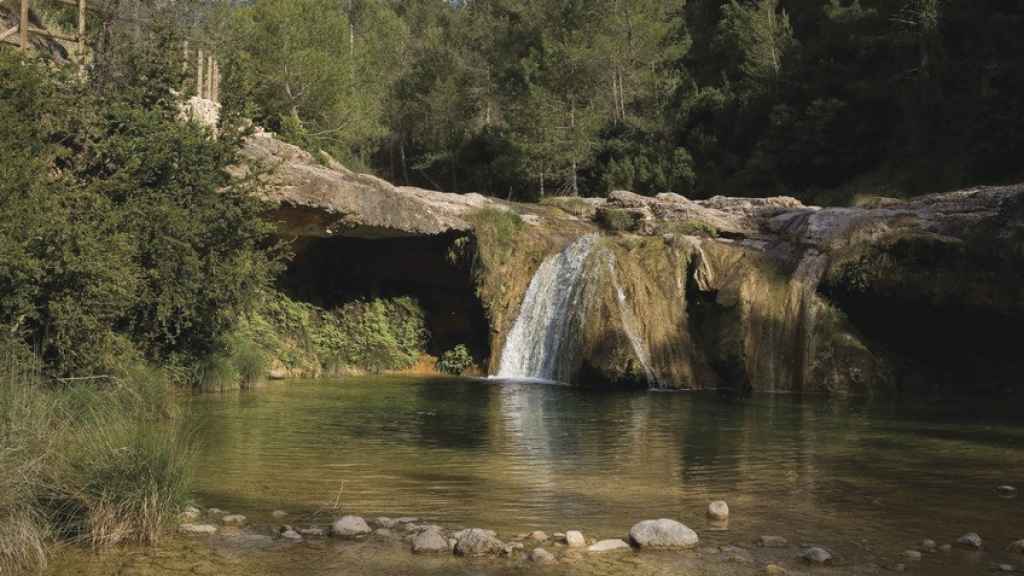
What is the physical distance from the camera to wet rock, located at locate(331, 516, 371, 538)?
25.4 ft

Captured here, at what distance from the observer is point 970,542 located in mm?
7621

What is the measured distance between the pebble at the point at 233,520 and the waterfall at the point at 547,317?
15.6 metres

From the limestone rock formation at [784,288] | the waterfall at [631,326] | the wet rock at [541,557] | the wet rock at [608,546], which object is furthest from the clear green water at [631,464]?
the waterfall at [631,326]

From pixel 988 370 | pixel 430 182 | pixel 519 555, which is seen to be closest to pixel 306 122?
pixel 430 182

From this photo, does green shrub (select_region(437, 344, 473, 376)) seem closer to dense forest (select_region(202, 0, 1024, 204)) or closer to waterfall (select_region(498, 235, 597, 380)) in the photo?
waterfall (select_region(498, 235, 597, 380))

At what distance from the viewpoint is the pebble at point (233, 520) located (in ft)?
26.5

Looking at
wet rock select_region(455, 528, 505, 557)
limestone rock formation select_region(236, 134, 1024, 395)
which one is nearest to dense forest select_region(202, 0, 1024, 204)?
limestone rock formation select_region(236, 134, 1024, 395)

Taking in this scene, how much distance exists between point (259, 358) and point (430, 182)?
124 ft

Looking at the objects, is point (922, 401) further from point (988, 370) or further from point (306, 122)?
point (306, 122)

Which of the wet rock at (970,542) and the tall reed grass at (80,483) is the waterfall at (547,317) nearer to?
the wet rock at (970,542)

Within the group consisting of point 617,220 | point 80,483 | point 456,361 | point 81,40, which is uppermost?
point 81,40

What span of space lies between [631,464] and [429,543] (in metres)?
4.52

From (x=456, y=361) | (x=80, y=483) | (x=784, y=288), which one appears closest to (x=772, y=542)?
(x=80, y=483)

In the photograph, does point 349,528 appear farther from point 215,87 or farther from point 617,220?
point 215,87
